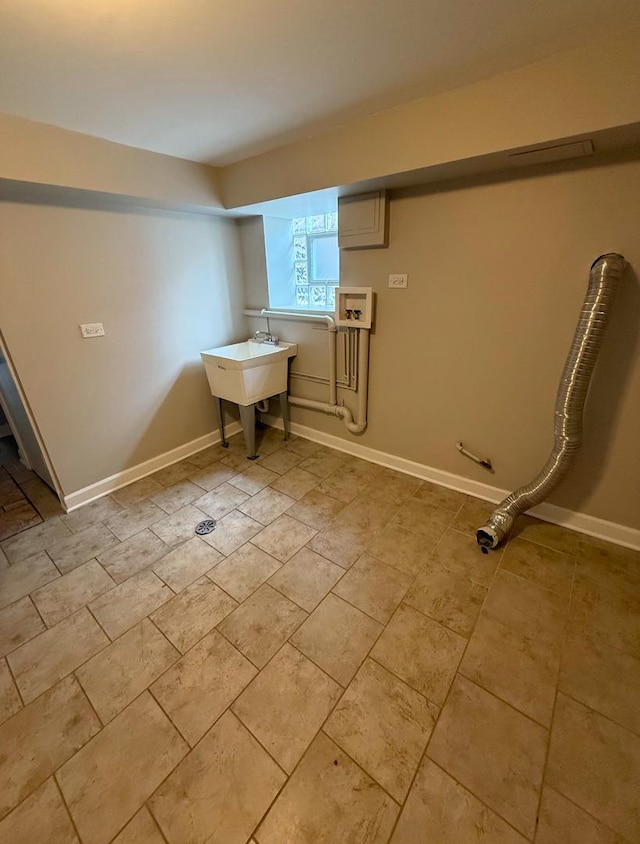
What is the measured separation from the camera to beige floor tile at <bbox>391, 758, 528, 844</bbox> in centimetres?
98

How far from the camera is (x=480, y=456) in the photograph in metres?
2.35

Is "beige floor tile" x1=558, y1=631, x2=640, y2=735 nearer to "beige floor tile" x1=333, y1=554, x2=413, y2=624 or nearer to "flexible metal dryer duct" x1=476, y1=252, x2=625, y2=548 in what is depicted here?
"flexible metal dryer duct" x1=476, y1=252, x2=625, y2=548

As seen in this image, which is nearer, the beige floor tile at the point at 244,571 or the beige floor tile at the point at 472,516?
the beige floor tile at the point at 244,571

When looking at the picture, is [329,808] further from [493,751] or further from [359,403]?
[359,403]

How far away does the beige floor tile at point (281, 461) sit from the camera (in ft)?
9.34

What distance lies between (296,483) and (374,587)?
1067mm

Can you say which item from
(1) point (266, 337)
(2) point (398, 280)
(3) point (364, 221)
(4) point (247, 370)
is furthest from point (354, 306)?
A: (1) point (266, 337)

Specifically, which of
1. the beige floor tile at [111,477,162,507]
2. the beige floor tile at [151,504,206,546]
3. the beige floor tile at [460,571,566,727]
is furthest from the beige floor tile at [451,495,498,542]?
the beige floor tile at [111,477,162,507]

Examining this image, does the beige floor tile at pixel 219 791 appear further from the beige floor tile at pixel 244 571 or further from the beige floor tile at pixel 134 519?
the beige floor tile at pixel 134 519

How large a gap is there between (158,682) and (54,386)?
6.12 feet

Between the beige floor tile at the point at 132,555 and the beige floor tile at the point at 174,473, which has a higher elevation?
the beige floor tile at the point at 174,473

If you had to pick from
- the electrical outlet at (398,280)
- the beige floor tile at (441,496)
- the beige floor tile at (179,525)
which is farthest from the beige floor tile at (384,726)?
the electrical outlet at (398,280)

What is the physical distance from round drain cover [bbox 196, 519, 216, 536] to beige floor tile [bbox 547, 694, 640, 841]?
1.87 metres

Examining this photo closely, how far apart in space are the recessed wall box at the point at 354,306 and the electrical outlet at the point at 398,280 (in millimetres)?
152
